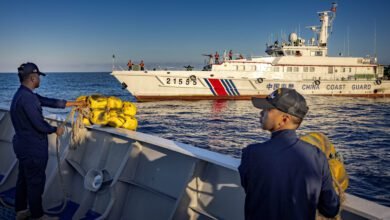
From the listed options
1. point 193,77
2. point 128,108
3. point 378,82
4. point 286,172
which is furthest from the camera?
point 378,82

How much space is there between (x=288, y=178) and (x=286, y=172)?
0.03 m

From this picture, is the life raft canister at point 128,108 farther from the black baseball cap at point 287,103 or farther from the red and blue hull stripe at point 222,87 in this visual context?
the red and blue hull stripe at point 222,87

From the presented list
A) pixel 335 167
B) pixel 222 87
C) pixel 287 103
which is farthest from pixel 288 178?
pixel 222 87

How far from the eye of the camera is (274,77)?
92.7ft

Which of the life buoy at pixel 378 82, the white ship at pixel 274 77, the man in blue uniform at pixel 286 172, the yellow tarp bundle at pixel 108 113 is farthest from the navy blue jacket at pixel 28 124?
the life buoy at pixel 378 82

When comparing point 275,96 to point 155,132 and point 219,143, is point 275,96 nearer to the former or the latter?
point 219,143

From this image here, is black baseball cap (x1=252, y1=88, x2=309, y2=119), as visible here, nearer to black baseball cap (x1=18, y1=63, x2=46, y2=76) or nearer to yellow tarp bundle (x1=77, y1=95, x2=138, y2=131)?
black baseball cap (x1=18, y1=63, x2=46, y2=76)

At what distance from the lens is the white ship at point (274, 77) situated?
26.7m

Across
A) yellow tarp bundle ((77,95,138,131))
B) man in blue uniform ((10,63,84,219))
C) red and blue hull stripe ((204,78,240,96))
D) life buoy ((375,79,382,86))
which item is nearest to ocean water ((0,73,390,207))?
red and blue hull stripe ((204,78,240,96))

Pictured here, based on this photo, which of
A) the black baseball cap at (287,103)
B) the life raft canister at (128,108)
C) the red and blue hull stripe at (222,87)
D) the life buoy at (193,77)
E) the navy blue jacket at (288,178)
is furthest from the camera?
the red and blue hull stripe at (222,87)

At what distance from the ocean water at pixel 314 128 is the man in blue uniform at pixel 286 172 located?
5486 millimetres

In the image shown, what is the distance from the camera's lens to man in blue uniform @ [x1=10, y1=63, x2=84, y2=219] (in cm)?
336

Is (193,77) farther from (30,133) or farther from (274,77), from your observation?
(30,133)

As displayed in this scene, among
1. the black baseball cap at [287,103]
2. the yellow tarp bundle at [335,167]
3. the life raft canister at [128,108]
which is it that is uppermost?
the black baseball cap at [287,103]
